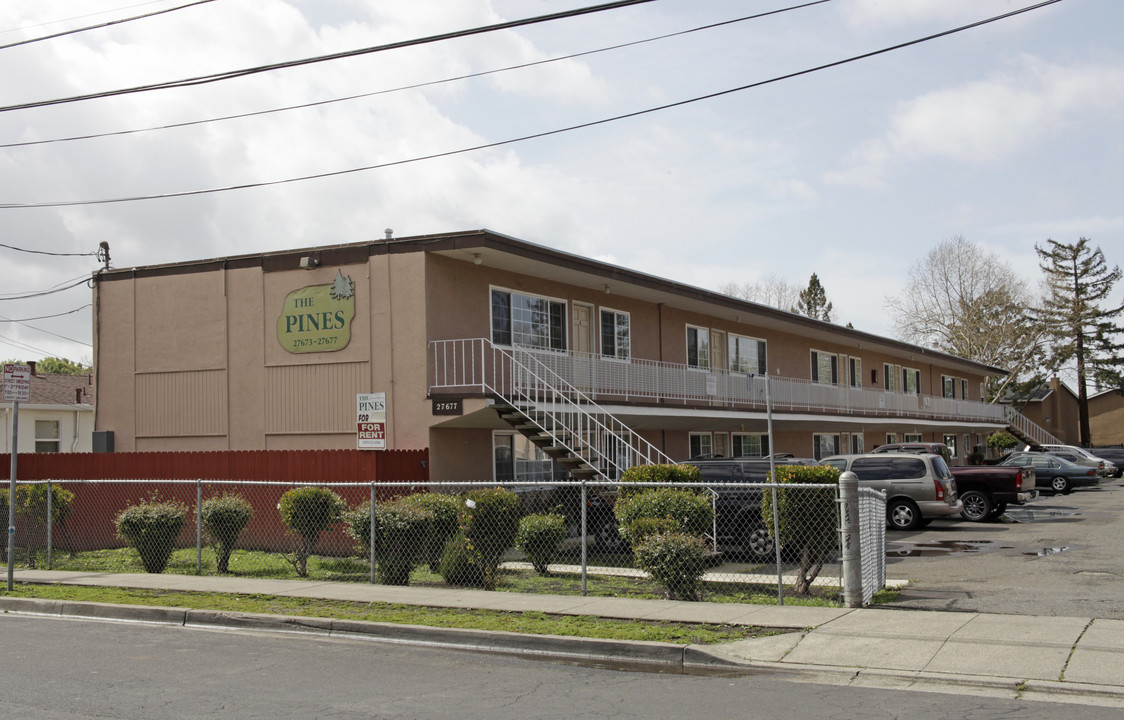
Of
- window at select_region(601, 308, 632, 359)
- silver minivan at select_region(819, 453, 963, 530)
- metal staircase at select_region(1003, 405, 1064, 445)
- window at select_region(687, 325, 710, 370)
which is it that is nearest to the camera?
silver minivan at select_region(819, 453, 963, 530)

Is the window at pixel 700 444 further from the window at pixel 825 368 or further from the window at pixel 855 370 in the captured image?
the window at pixel 855 370

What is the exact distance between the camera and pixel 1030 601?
36.5 feet

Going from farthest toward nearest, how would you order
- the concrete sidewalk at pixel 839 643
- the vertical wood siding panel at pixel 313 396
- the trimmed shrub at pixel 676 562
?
the vertical wood siding panel at pixel 313 396
the trimmed shrub at pixel 676 562
the concrete sidewalk at pixel 839 643

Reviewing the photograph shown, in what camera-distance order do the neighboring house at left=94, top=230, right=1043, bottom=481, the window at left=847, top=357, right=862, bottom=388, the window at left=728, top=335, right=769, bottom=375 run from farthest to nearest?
the window at left=847, top=357, right=862, bottom=388, the window at left=728, top=335, right=769, bottom=375, the neighboring house at left=94, top=230, right=1043, bottom=481

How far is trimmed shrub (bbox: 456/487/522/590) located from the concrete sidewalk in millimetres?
802

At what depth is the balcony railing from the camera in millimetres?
18859

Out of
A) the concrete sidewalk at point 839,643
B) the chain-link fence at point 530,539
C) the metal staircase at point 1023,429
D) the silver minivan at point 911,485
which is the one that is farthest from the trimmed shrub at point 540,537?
the metal staircase at point 1023,429

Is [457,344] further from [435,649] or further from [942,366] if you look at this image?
[942,366]

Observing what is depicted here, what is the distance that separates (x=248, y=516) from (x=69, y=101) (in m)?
7.13

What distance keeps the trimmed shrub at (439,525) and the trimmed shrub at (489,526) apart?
0.13 meters

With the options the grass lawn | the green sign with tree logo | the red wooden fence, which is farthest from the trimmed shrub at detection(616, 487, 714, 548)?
the green sign with tree logo

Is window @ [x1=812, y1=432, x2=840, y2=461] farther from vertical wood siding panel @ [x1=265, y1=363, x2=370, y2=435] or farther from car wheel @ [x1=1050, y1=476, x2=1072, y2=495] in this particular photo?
vertical wood siding panel @ [x1=265, y1=363, x2=370, y2=435]

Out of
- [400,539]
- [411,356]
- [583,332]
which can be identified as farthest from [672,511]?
[583,332]

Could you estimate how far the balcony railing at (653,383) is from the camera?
18.9m
